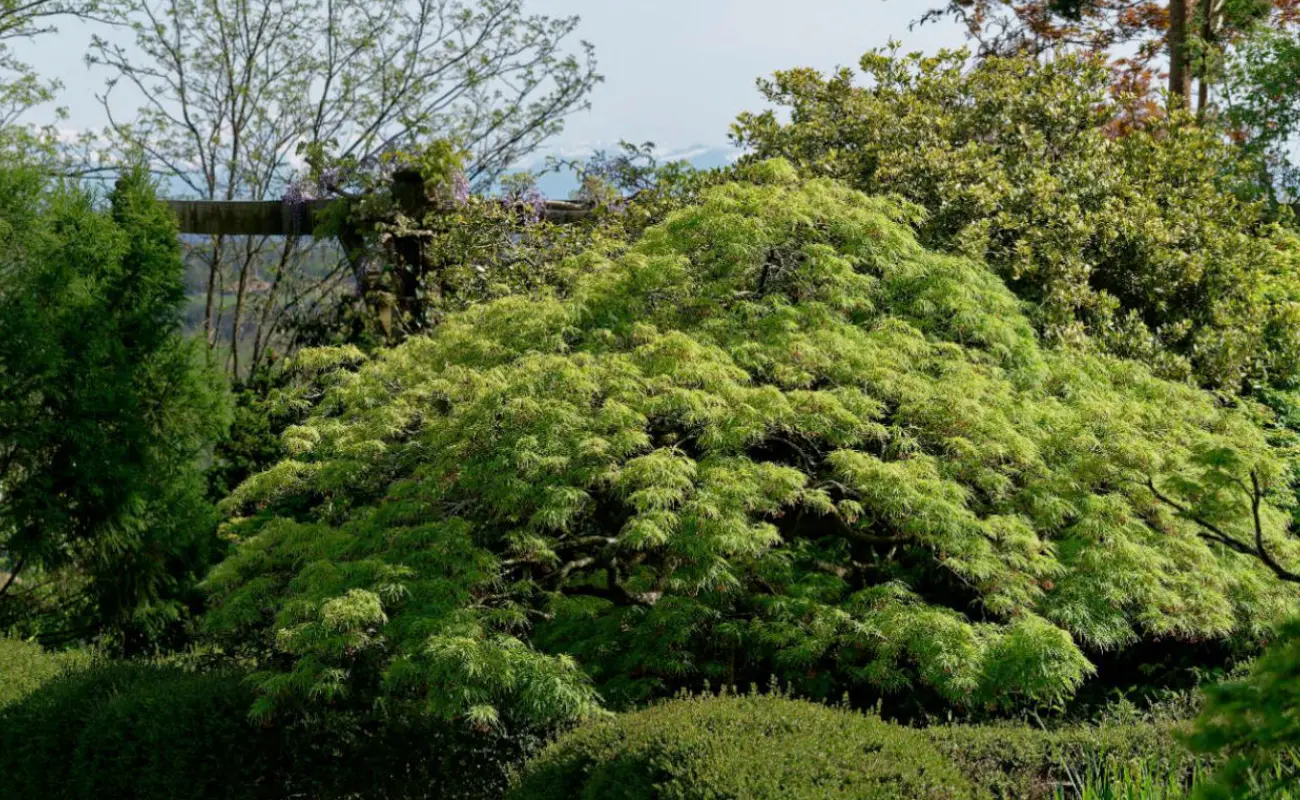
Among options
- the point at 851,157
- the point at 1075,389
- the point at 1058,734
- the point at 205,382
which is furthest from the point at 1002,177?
the point at 205,382

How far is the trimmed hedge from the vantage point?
15.0 feet

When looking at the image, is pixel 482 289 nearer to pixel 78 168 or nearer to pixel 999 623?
pixel 999 623

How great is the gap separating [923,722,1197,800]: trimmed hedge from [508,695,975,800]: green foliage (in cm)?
26

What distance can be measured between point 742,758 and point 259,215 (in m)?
8.40

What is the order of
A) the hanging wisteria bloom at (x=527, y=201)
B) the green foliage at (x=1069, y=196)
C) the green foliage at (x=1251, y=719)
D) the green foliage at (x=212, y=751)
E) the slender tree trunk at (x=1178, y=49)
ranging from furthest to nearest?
the slender tree trunk at (x=1178, y=49)
the hanging wisteria bloom at (x=527, y=201)
the green foliage at (x=1069, y=196)
the green foliage at (x=212, y=751)
the green foliage at (x=1251, y=719)

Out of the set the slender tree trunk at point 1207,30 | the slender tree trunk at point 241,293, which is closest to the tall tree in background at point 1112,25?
the slender tree trunk at point 1207,30

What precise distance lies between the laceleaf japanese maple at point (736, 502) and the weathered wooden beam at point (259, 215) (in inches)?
145

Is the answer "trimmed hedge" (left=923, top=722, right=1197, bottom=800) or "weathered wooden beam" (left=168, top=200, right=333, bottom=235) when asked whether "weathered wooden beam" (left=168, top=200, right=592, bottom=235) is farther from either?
"trimmed hedge" (left=923, top=722, right=1197, bottom=800)

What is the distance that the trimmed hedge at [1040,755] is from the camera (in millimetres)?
4566

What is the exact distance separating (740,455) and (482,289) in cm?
439

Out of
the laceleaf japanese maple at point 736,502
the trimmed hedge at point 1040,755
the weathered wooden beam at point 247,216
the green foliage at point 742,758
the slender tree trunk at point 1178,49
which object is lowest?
the trimmed hedge at point 1040,755

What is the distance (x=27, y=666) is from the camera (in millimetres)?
7020

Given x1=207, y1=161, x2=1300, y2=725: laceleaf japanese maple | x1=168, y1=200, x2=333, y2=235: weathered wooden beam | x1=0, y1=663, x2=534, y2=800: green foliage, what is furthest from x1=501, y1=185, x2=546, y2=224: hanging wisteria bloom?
x1=0, y1=663, x2=534, y2=800: green foliage

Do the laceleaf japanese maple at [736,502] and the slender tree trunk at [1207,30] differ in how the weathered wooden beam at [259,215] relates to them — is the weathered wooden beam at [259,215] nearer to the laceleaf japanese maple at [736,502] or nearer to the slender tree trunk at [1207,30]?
the laceleaf japanese maple at [736,502]
